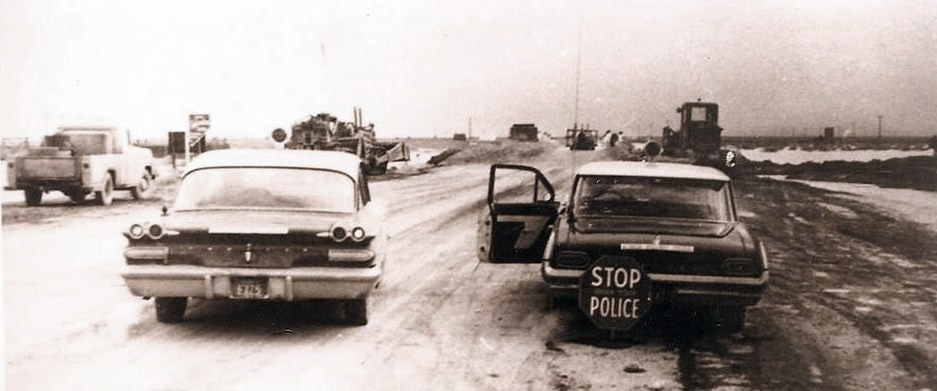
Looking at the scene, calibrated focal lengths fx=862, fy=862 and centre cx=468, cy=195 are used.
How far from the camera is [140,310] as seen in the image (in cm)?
596

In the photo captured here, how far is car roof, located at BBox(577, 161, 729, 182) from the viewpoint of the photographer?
20.4 feet

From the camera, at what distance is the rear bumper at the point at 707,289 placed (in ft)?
17.3

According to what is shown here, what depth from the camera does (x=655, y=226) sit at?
581 cm

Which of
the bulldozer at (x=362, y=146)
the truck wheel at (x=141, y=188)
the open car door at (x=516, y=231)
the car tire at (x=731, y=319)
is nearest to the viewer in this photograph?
the car tire at (x=731, y=319)

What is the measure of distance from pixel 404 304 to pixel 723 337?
226 centimetres

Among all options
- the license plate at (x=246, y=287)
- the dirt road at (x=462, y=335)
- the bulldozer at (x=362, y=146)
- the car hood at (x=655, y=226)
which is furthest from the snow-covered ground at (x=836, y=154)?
the bulldozer at (x=362, y=146)

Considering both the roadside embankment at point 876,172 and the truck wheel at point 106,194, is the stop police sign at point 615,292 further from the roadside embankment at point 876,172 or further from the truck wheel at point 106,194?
the truck wheel at point 106,194

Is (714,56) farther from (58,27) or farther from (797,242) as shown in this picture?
(58,27)

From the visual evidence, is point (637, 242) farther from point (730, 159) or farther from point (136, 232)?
point (136, 232)

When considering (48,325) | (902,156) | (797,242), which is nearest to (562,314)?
(902,156)

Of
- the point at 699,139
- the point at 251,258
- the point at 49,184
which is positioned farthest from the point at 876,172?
the point at 49,184

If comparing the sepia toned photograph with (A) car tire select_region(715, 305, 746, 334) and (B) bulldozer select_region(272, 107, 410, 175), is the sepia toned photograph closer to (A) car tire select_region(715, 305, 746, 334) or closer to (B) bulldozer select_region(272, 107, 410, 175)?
(A) car tire select_region(715, 305, 746, 334)

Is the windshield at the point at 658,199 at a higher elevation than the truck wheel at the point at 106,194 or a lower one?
higher

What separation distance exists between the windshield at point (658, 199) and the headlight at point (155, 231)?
2.82m
